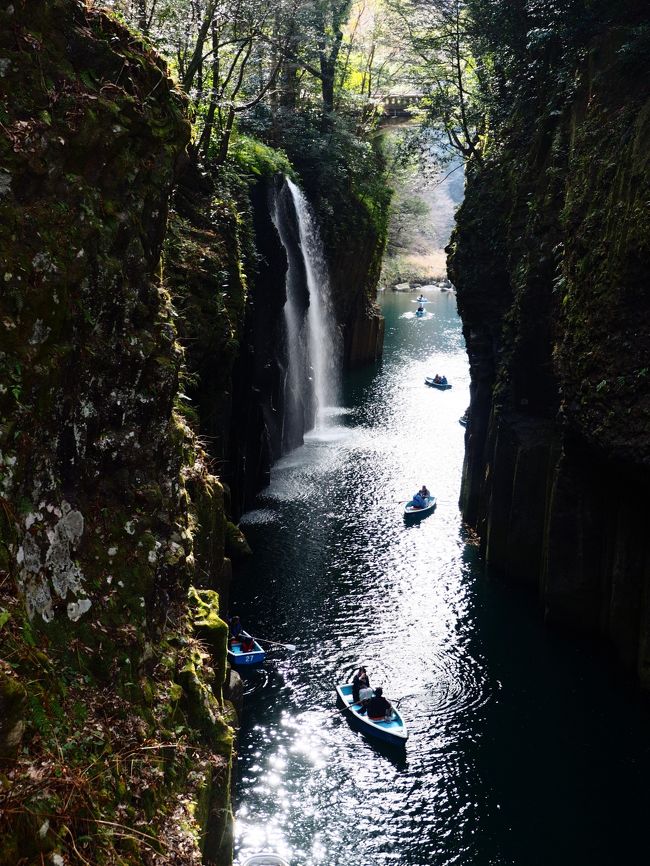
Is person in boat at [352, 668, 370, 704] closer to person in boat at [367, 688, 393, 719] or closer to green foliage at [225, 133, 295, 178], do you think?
person in boat at [367, 688, 393, 719]

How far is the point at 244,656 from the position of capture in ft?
65.3

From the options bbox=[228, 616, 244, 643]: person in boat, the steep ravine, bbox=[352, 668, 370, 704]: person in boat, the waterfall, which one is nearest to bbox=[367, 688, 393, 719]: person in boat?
bbox=[352, 668, 370, 704]: person in boat

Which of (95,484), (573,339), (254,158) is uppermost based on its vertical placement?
(254,158)

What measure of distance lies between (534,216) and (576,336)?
6.39 meters

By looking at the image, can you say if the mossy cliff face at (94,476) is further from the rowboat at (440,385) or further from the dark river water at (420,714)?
the rowboat at (440,385)

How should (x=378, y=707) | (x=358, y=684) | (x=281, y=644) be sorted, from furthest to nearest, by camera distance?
(x=281, y=644) < (x=358, y=684) < (x=378, y=707)

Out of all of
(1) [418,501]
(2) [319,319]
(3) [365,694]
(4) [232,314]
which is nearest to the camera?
(3) [365,694]

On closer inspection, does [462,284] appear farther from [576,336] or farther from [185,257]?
[185,257]

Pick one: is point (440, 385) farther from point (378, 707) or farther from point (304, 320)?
point (378, 707)

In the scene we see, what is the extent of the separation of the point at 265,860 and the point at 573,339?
14718 mm

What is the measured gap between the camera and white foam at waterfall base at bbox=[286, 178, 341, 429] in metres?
42.5

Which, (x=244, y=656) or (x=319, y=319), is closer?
(x=244, y=656)

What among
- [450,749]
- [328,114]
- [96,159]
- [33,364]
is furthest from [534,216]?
[328,114]

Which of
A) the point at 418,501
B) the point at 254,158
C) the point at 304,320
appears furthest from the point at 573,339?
the point at 304,320
